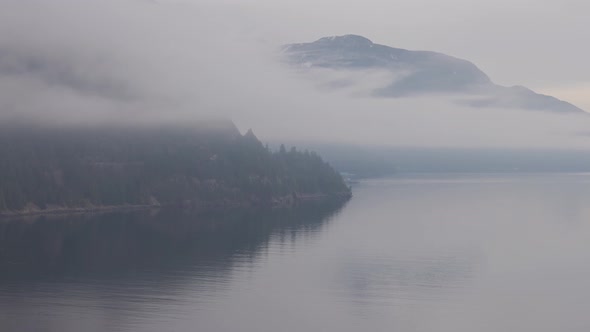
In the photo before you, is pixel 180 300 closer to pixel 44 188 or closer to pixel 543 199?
pixel 44 188

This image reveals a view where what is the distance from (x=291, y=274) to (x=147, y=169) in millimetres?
50082

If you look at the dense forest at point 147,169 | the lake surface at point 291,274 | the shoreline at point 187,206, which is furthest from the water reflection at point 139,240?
the dense forest at point 147,169

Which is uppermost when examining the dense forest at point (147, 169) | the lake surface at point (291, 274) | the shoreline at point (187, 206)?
the dense forest at point (147, 169)

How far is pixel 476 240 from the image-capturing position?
63250 millimetres

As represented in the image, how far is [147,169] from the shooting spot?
93375 millimetres

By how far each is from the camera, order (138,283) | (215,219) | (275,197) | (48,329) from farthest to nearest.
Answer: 1. (275,197)
2. (215,219)
3. (138,283)
4. (48,329)

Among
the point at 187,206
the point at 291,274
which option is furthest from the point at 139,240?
the point at 187,206

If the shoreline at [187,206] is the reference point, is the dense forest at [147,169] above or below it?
above

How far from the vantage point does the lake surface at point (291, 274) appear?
34.4 metres

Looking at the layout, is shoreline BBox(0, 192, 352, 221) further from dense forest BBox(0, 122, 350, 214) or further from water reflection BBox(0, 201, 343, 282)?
water reflection BBox(0, 201, 343, 282)

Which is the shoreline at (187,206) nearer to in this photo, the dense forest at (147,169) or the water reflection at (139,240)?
the dense forest at (147,169)

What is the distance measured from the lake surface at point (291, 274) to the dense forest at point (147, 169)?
286 inches

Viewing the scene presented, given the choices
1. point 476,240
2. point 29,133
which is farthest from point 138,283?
point 29,133

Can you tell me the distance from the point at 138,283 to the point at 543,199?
277 feet
